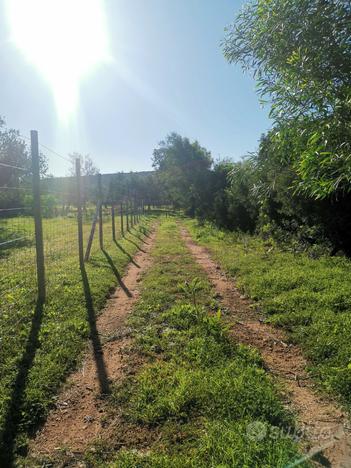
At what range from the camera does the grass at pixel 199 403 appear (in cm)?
225

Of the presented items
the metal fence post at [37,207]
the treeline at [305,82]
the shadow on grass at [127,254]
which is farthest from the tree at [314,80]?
the shadow on grass at [127,254]

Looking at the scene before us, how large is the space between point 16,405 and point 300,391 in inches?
112

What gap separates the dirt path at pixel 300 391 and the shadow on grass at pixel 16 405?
238 cm

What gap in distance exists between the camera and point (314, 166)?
3420mm

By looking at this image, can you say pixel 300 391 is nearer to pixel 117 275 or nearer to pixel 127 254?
pixel 117 275

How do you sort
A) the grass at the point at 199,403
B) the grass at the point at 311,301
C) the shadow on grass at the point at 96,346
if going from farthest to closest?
the grass at the point at 311,301 → the shadow on grass at the point at 96,346 → the grass at the point at 199,403

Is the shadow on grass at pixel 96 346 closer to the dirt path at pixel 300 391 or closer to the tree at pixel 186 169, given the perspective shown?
the dirt path at pixel 300 391

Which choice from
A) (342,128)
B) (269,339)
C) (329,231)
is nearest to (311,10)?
(342,128)

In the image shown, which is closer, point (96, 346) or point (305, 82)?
point (305, 82)

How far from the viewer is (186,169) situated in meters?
36.7

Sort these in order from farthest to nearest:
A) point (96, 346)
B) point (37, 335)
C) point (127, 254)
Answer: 1. point (127, 254)
2. point (37, 335)
3. point (96, 346)

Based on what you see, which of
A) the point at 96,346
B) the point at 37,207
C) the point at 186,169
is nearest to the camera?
the point at 96,346

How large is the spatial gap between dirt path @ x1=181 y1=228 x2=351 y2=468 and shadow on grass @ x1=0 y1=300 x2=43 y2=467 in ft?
7.82

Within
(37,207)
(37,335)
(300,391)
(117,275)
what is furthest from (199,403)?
(117,275)
